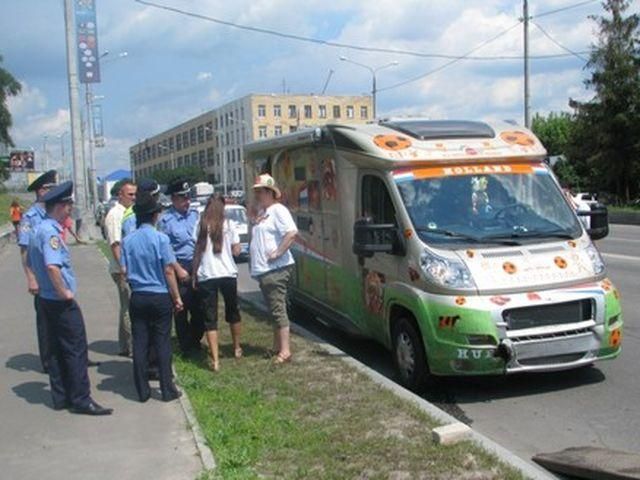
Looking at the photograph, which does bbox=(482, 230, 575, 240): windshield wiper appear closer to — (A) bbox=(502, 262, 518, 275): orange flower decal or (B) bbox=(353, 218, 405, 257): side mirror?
(A) bbox=(502, 262, 518, 275): orange flower decal

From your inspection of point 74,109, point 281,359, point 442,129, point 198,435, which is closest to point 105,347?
point 281,359

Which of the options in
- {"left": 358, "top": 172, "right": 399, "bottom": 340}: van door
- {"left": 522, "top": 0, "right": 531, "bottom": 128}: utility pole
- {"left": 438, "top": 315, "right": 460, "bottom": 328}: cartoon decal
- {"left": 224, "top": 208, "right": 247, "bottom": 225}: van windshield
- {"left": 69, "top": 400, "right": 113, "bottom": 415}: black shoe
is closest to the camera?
{"left": 69, "top": 400, "right": 113, "bottom": 415}: black shoe

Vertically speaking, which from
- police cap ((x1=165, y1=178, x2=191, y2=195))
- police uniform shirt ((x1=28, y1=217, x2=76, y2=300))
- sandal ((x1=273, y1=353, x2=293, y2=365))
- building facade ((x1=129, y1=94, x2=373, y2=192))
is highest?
building facade ((x1=129, y1=94, x2=373, y2=192))

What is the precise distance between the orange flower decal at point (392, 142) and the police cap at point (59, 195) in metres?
2.89

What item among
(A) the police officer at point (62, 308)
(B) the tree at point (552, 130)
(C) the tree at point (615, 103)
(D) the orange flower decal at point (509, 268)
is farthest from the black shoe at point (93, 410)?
(B) the tree at point (552, 130)

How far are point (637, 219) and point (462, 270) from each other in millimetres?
27250

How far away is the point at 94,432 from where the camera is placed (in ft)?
18.9

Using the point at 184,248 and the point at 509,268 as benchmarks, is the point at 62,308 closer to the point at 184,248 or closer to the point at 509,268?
the point at 184,248

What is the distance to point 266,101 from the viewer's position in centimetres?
11188

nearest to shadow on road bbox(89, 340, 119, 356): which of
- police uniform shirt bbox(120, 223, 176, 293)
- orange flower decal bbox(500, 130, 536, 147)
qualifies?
police uniform shirt bbox(120, 223, 176, 293)

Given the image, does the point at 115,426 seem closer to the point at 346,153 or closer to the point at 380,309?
the point at 380,309

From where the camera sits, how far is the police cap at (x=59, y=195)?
6277mm

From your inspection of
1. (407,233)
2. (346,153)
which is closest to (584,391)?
(407,233)

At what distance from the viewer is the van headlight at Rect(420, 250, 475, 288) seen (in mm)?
6469
